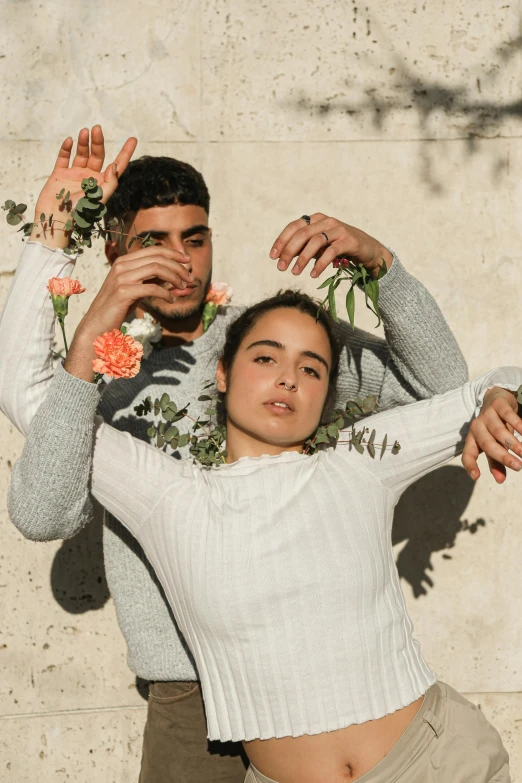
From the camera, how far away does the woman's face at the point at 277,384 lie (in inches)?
89.4

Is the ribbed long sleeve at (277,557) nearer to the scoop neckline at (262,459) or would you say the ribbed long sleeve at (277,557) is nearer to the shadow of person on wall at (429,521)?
the scoop neckline at (262,459)

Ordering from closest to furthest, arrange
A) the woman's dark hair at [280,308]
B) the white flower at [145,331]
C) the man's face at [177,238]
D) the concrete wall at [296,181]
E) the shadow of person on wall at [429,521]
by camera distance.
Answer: the woman's dark hair at [280,308], the white flower at [145,331], the man's face at [177,238], the concrete wall at [296,181], the shadow of person on wall at [429,521]

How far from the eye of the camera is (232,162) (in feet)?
11.0

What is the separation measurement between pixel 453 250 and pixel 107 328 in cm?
183

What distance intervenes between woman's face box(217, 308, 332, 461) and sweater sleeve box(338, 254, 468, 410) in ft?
0.67

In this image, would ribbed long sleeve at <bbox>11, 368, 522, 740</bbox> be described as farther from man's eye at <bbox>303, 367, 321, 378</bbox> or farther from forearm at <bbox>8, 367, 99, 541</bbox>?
man's eye at <bbox>303, 367, 321, 378</bbox>

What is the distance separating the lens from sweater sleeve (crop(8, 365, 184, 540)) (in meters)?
2.00

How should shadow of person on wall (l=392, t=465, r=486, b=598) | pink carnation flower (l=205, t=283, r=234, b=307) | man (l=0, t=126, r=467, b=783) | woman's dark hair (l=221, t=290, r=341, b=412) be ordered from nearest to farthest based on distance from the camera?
man (l=0, t=126, r=467, b=783) → woman's dark hair (l=221, t=290, r=341, b=412) → pink carnation flower (l=205, t=283, r=234, b=307) → shadow of person on wall (l=392, t=465, r=486, b=598)

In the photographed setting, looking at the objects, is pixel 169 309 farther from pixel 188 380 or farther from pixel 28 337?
pixel 28 337

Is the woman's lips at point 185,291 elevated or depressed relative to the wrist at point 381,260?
depressed

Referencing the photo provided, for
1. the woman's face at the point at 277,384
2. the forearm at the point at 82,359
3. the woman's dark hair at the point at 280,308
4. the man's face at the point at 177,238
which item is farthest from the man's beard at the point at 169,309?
the forearm at the point at 82,359

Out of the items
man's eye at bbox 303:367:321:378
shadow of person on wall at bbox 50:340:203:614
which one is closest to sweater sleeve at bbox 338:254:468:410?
man's eye at bbox 303:367:321:378

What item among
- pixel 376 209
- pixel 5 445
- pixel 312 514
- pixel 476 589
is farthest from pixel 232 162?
pixel 476 589

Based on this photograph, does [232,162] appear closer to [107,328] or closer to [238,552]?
[107,328]
